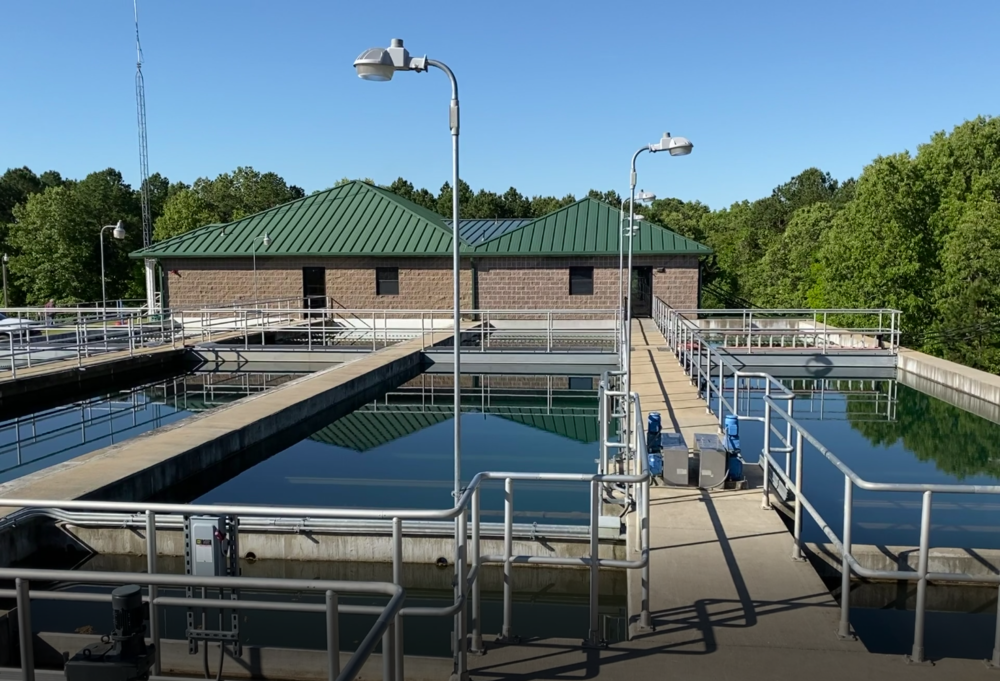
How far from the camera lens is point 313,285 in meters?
32.8

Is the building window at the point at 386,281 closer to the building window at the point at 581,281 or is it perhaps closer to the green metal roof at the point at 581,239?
the green metal roof at the point at 581,239

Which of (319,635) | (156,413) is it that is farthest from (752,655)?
(156,413)

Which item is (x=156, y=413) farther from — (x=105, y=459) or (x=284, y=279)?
(x=284, y=279)

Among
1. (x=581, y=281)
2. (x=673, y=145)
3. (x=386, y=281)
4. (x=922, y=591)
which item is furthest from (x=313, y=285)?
(x=922, y=591)

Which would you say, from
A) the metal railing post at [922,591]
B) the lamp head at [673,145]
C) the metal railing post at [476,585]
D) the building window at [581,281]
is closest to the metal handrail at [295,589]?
the metal railing post at [476,585]

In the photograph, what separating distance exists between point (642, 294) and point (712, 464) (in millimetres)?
28022

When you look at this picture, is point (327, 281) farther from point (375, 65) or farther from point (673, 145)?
point (375, 65)

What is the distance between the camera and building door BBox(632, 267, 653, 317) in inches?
1371

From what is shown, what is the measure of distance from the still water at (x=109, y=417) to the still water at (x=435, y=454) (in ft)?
11.5

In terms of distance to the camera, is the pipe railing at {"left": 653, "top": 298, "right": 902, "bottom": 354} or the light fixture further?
the pipe railing at {"left": 653, "top": 298, "right": 902, "bottom": 354}

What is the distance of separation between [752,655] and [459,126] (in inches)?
196

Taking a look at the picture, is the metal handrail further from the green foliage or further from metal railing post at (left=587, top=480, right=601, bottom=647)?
the green foliage

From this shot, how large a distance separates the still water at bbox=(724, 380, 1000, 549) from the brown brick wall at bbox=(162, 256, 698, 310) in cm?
1010

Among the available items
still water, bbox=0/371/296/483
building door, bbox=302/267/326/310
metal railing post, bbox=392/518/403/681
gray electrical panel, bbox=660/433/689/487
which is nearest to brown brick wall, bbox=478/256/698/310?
building door, bbox=302/267/326/310
